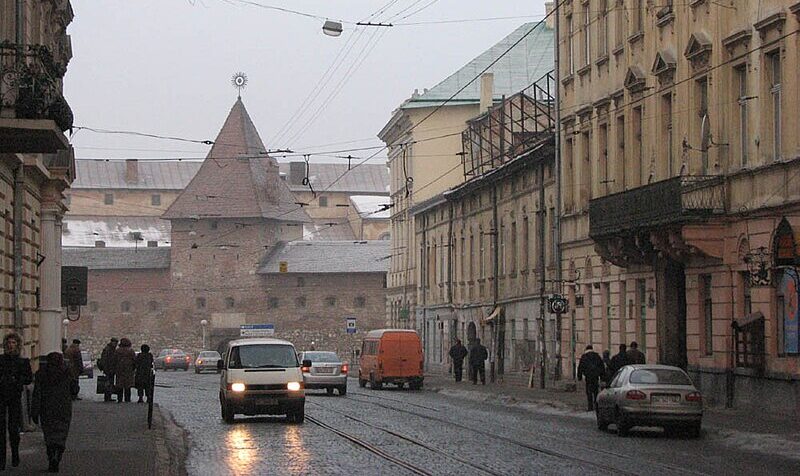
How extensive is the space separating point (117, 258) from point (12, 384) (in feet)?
336

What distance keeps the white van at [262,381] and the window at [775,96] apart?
1062cm

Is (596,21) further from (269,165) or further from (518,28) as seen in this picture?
(269,165)

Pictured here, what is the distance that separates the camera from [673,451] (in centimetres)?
2216

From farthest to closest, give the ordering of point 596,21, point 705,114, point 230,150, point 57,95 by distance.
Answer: point 230,150, point 596,21, point 705,114, point 57,95

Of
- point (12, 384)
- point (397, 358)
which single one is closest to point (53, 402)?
point (12, 384)

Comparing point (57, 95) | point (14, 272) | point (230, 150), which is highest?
point (230, 150)

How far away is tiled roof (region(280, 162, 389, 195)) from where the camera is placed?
570 ft

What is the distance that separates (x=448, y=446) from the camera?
75.8 ft

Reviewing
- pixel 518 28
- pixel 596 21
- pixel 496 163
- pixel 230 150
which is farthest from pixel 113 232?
pixel 596 21

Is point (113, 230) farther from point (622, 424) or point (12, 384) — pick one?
point (12, 384)

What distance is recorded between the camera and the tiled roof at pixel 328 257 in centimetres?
11419

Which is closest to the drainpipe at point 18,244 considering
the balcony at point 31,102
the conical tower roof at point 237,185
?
the balcony at point 31,102

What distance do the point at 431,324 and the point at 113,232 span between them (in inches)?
3506

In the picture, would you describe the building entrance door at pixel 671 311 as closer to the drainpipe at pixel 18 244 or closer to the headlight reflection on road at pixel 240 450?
the headlight reflection on road at pixel 240 450
